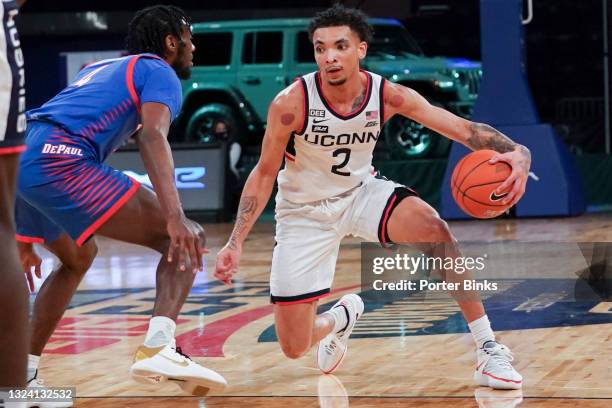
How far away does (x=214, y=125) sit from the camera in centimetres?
1620

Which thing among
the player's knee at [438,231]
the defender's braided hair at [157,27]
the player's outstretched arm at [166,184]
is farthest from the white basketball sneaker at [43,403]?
the player's knee at [438,231]

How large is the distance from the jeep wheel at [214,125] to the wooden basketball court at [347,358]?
783 centimetres

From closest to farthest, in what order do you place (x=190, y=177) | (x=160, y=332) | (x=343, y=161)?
(x=160, y=332) → (x=343, y=161) → (x=190, y=177)

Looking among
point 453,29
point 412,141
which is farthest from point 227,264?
point 453,29

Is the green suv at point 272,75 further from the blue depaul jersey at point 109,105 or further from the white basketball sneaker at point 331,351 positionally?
the blue depaul jersey at point 109,105

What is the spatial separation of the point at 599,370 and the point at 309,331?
1.28m

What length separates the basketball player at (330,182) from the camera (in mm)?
4855

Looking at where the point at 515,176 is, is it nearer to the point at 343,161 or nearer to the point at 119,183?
the point at 343,161

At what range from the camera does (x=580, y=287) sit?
7.29m

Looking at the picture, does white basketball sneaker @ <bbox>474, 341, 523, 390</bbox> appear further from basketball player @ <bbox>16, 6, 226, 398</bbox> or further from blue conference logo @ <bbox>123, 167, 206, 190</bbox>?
blue conference logo @ <bbox>123, 167, 206, 190</bbox>

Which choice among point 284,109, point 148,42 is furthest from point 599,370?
point 148,42

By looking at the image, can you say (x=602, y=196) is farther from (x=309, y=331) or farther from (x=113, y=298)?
(x=309, y=331)

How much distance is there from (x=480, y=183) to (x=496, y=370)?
2.62 feet

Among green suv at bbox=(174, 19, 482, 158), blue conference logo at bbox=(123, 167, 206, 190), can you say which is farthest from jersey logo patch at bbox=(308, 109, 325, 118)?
green suv at bbox=(174, 19, 482, 158)
